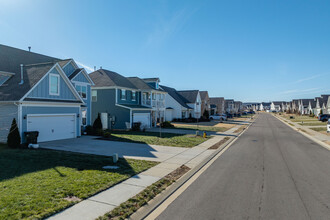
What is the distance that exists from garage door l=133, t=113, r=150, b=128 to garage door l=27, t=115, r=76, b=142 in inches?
400

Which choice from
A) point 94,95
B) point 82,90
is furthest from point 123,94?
point 82,90

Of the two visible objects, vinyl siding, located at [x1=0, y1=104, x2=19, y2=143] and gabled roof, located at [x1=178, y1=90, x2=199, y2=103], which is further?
gabled roof, located at [x1=178, y1=90, x2=199, y2=103]

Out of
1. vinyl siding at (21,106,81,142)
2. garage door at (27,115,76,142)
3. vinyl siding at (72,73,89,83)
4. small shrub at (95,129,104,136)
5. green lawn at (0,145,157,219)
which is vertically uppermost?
vinyl siding at (72,73,89,83)

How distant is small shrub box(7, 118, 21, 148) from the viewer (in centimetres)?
1438

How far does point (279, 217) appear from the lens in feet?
18.6

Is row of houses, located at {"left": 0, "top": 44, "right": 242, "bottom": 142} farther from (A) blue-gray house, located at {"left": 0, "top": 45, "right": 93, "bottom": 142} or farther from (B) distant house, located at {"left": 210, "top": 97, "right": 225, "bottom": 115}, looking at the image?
(B) distant house, located at {"left": 210, "top": 97, "right": 225, "bottom": 115}

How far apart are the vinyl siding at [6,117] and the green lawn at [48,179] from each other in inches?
181

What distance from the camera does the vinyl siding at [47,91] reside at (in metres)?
16.4

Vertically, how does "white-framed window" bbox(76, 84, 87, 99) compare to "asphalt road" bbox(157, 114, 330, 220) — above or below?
above

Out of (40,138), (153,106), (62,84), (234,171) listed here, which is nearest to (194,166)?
(234,171)

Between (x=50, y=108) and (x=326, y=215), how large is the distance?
18183 millimetres

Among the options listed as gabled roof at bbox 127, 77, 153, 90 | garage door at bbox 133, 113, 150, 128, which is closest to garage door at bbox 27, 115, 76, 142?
garage door at bbox 133, 113, 150, 128

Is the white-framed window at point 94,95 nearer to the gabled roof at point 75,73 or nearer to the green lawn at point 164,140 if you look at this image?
the gabled roof at point 75,73

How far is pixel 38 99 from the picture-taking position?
16484 millimetres
